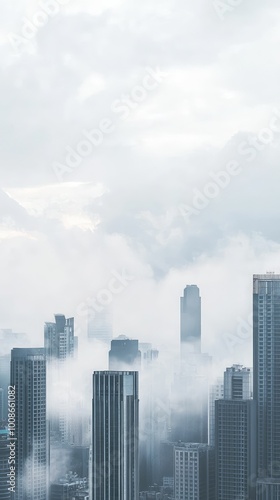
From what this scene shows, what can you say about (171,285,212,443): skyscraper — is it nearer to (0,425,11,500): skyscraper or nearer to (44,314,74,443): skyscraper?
(44,314,74,443): skyscraper

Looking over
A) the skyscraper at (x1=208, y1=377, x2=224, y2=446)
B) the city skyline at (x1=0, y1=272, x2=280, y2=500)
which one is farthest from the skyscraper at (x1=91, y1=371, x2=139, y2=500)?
the skyscraper at (x1=208, y1=377, x2=224, y2=446)

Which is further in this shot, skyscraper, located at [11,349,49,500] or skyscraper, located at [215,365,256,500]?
skyscraper, located at [215,365,256,500]

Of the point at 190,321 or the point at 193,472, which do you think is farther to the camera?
the point at 190,321

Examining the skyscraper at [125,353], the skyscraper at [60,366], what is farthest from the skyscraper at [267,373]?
the skyscraper at [60,366]

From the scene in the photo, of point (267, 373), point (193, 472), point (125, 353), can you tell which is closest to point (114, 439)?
point (193, 472)

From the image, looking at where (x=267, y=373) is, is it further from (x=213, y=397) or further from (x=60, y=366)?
(x=60, y=366)

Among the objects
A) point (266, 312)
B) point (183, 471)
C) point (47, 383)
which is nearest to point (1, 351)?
point (47, 383)
